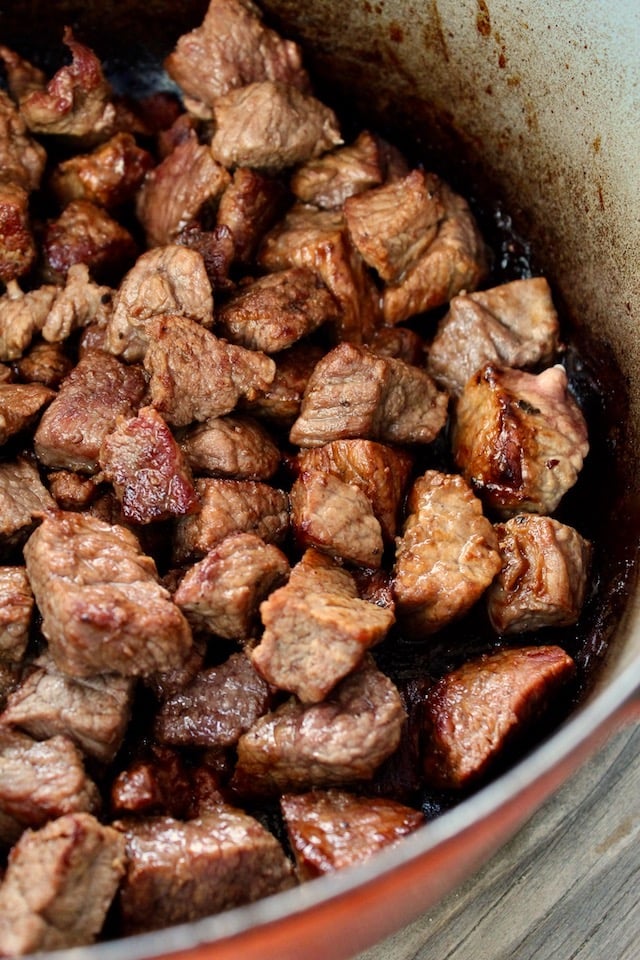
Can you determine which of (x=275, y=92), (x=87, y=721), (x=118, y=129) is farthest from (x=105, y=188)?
(x=87, y=721)

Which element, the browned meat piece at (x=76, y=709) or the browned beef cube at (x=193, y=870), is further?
the browned meat piece at (x=76, y=709)

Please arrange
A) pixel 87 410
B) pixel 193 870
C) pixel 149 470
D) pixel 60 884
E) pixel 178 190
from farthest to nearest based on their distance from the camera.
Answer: pixel 178 190, pixel 87 410, pixel 149 470, pixel 193 870, pixel 60 884

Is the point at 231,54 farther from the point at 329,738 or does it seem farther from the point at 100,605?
the point at 329,738

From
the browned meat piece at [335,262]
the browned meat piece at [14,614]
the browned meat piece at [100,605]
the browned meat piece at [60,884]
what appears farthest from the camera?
the browned meat piece at [335,262]

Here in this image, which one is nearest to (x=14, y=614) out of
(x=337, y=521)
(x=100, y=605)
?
(x=100, y=605)

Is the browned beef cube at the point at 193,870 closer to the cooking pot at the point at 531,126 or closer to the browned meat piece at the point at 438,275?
the cooking pot at the point at 531,126

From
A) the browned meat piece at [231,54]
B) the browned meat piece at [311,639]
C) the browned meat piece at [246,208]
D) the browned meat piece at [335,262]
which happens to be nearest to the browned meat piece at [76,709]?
the browned meat piece at [311,639]

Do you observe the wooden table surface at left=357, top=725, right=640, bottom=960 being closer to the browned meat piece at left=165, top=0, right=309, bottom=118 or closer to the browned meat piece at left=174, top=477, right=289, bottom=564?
the browned meat piece at left=174, top=477, right=289, bottom=564
